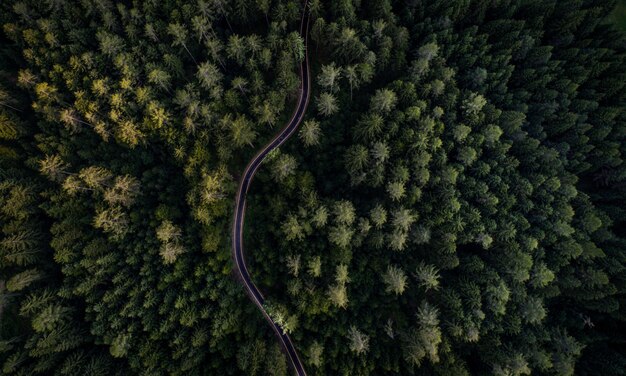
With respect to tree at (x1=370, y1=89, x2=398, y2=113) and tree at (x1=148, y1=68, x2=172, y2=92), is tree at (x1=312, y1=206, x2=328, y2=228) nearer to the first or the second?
tree at (x1=370, y1=89, x2=398, y2=113)

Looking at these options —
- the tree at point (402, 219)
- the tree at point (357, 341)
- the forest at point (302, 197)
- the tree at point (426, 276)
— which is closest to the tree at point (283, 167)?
the forest at point (302, 197)

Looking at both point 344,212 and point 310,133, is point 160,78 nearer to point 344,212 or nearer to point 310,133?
point 310,133

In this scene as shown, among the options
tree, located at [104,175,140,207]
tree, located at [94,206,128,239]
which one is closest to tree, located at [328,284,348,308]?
tree, located at [94,206,128,239]

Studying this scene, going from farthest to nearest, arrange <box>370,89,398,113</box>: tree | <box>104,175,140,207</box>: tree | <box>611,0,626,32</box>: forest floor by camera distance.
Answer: <box>611,0,626,32</box>: forest floor, <box>370,89,398,113</box>: tree, <box>104,175,140,207</box>: tree

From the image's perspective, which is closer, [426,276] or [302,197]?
[426,276]

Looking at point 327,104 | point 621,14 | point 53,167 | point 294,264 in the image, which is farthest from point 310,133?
point 621,14
